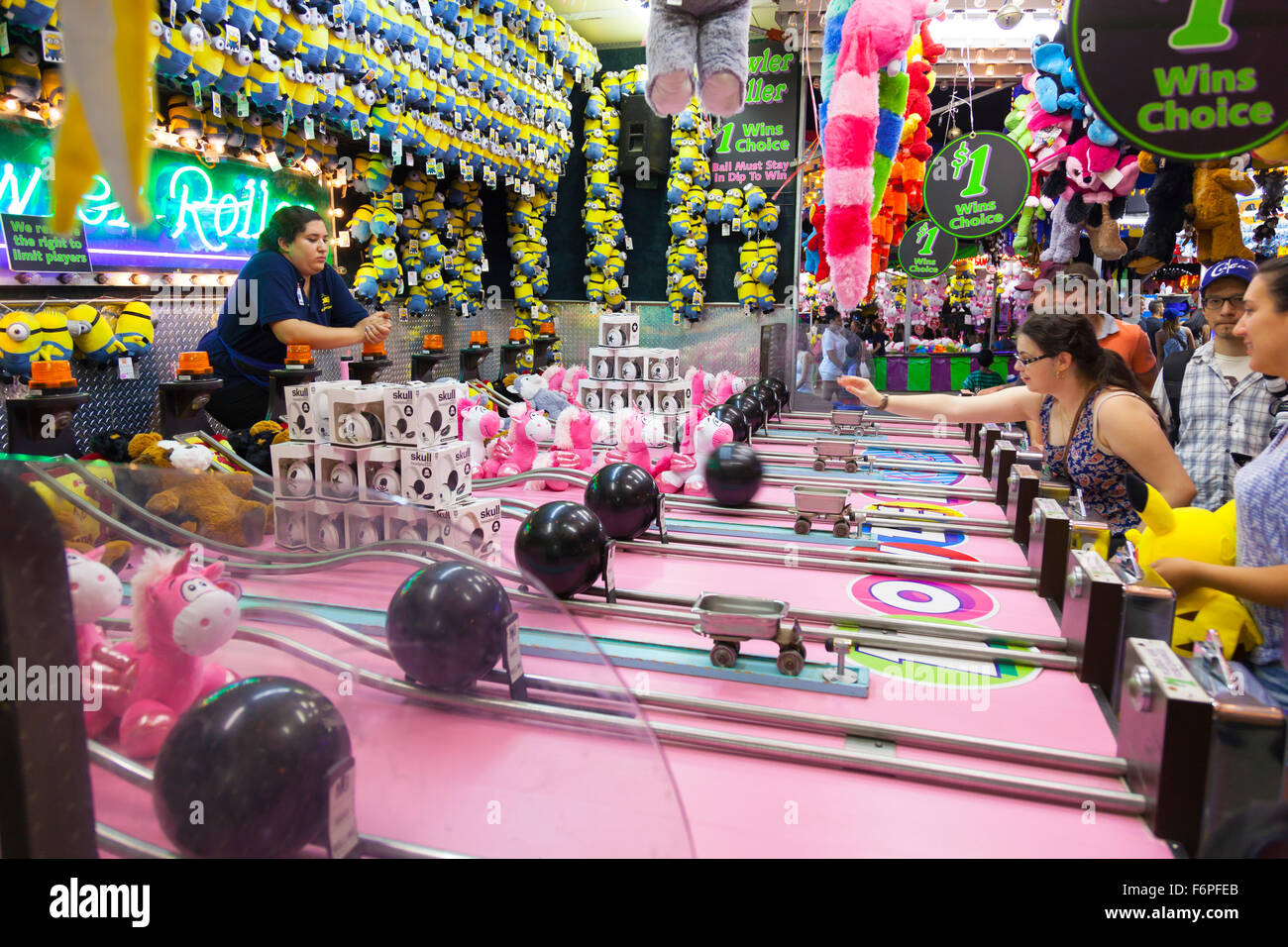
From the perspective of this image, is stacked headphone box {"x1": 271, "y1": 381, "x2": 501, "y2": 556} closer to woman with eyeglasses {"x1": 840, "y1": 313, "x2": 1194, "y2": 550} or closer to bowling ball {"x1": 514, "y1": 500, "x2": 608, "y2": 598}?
bowling ball {"x1": 514, "y1": 500, "x2": 608, "y2": 598}

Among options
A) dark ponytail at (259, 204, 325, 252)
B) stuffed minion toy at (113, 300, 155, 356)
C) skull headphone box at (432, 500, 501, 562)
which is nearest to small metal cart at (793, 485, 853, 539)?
skull headphone box at (432, 500, 501, 562)

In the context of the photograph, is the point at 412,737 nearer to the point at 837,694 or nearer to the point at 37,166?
the point at 837,694

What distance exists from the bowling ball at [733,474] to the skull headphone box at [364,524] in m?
2.01

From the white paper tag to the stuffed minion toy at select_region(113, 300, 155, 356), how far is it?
12.9 feet

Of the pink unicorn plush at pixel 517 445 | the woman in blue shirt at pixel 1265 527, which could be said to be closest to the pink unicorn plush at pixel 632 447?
the pink unicorn plush at pixel 517 445

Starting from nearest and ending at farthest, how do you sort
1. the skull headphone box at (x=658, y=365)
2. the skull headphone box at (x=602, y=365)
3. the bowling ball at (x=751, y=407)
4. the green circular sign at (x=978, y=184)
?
the green circular sign at (x=978, y=184) → the skull headphone box at (x=658, y=365) → the skull headphone box at (x=602, y=365) → the bowling ball at (x=751, y=407)

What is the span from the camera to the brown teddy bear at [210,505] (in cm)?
156

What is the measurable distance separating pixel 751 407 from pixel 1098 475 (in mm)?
3060

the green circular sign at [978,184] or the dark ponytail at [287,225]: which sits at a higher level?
the green circular sign at [978,184]

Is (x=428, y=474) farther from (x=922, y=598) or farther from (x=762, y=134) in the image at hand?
(x=762, y=134)

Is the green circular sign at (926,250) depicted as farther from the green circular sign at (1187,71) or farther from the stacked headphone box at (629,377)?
the green circular sign at (1187,71)

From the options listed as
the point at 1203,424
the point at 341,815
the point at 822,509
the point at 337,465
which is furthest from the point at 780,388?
the point at 341,815

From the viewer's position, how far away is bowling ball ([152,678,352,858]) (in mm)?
1000

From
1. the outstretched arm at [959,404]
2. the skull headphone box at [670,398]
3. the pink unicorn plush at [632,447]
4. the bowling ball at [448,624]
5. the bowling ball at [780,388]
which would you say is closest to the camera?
the bowling ball at [448,624]
